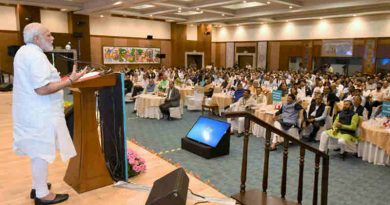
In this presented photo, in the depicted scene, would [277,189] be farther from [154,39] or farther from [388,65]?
[154,39]

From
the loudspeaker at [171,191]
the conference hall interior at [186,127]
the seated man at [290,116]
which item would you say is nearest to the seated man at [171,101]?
the conference hall interior at [186,127]

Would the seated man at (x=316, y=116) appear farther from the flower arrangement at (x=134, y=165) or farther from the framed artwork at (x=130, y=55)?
the framed artwork at (x=130, y=55)

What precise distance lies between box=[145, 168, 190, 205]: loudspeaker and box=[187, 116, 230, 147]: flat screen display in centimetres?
312

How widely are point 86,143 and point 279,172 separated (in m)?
3.42

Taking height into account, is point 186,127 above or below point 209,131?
below

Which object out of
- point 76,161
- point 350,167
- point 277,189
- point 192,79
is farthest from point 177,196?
point 192,79

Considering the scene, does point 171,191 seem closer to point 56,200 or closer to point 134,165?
point 56,200

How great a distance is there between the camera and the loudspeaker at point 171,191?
2.22m

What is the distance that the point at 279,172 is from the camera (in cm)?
505

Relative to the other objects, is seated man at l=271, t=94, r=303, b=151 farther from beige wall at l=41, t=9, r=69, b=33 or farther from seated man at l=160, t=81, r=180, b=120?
beige wall at l=41, t=9, r=69, b=33

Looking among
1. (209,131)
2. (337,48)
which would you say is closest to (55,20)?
(209,131)

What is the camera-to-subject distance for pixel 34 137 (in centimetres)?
242

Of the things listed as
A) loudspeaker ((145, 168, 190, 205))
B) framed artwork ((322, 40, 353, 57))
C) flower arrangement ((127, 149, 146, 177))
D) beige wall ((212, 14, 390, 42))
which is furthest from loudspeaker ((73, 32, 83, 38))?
loudspeaker ((145, 168, 190, 205))

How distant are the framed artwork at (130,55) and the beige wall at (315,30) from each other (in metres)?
6.62
